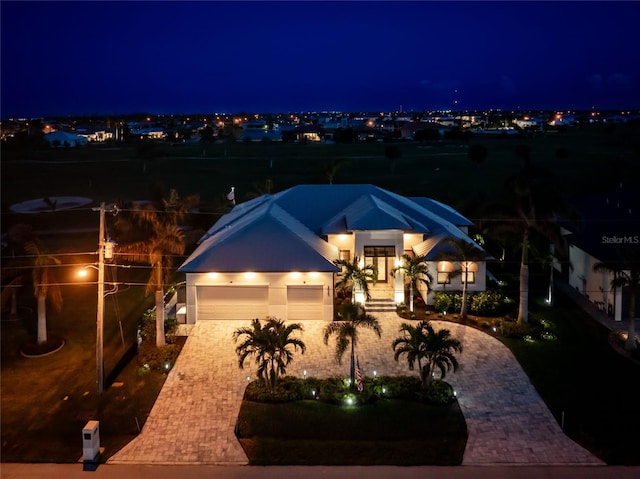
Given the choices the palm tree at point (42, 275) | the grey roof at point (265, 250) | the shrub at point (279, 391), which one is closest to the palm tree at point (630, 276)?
the grey roof at point (265, 250)

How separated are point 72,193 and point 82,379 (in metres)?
51.4

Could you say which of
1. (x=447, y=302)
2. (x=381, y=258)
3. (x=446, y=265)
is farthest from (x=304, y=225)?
(x=447, y=302)

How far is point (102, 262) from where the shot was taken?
18406mm

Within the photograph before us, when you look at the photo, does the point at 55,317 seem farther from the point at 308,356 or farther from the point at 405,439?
the point at 405,439

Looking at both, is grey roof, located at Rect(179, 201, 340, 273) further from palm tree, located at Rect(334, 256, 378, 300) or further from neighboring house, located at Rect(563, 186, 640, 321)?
neighboring house, located at Rect(563, 186, 640, 321)

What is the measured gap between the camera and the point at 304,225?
31.0 m

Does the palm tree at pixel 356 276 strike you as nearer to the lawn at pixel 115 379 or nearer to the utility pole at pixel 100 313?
the lawn at pixel 115 379

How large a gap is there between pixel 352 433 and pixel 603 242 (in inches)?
646

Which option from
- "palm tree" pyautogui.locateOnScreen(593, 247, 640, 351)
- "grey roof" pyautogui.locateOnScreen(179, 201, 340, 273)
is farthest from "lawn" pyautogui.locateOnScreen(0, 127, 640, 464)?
"grey roof" pyautogui.locateOnScreen(179, 201, 340, 273)

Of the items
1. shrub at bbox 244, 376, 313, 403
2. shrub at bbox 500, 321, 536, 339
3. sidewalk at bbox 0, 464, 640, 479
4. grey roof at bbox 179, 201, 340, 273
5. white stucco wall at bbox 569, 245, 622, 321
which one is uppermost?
grey roof at bbox 179, 201, 340, 273

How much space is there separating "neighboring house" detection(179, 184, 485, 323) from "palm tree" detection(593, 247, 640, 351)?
18.7ft

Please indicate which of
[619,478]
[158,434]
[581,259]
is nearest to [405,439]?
[619,478]

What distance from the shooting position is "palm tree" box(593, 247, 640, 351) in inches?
866

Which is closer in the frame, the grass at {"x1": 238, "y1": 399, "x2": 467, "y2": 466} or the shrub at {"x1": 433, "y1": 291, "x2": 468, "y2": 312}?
the grass at {"x1": 238, "y1": 399, "x2": 467, "y2": 466}
